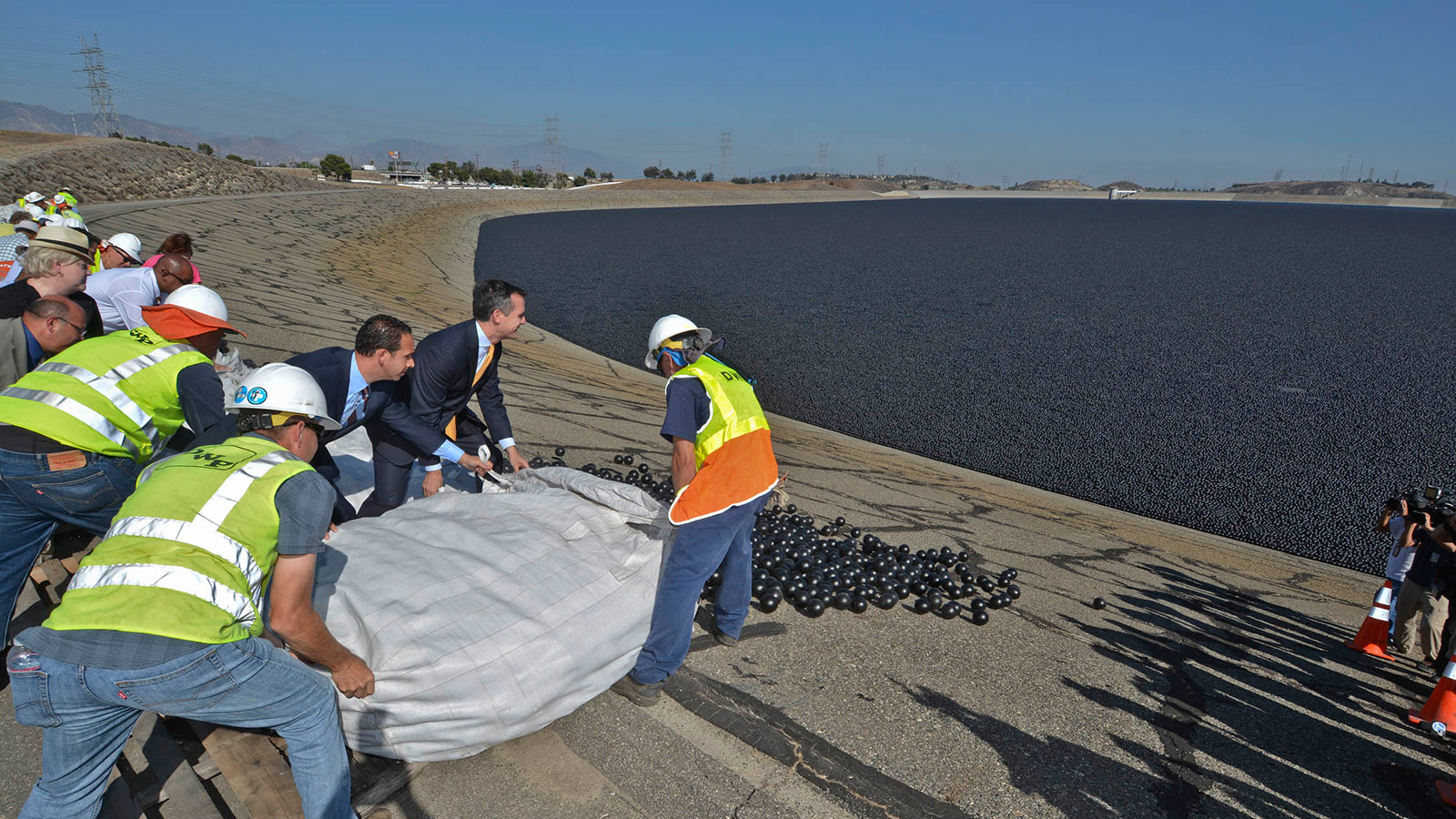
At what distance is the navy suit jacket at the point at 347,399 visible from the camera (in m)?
4.39

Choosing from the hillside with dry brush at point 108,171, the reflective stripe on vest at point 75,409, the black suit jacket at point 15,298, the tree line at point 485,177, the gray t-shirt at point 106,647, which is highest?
the tree line at point 485,177

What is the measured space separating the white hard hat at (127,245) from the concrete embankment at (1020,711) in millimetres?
4631

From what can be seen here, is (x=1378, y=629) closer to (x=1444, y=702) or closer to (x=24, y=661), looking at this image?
(x=1444, y=702)

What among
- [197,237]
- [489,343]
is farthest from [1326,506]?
[197,237]

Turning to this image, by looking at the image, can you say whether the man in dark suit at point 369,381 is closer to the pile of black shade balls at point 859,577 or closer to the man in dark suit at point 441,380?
the man in dark suit at point 441,380

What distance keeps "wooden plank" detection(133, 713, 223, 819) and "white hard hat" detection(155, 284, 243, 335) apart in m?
2.10

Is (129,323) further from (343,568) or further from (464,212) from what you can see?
(464,212)

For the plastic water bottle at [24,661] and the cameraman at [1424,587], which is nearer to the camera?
the plastic water bottle at [24,661]

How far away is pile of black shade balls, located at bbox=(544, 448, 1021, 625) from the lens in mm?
5320

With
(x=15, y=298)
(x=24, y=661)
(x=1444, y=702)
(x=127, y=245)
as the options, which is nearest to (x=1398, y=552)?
(x=1444, y=702)

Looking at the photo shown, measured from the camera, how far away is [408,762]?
3375 millimetres

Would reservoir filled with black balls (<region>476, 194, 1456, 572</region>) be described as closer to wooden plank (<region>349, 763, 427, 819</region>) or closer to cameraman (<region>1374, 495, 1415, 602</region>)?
cameraman (<region>1374, 495, 1415, 602</region>)

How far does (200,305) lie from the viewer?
433 centimetres

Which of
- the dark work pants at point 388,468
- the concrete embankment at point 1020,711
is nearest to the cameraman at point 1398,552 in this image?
the concrete embankment at point 1020,711
